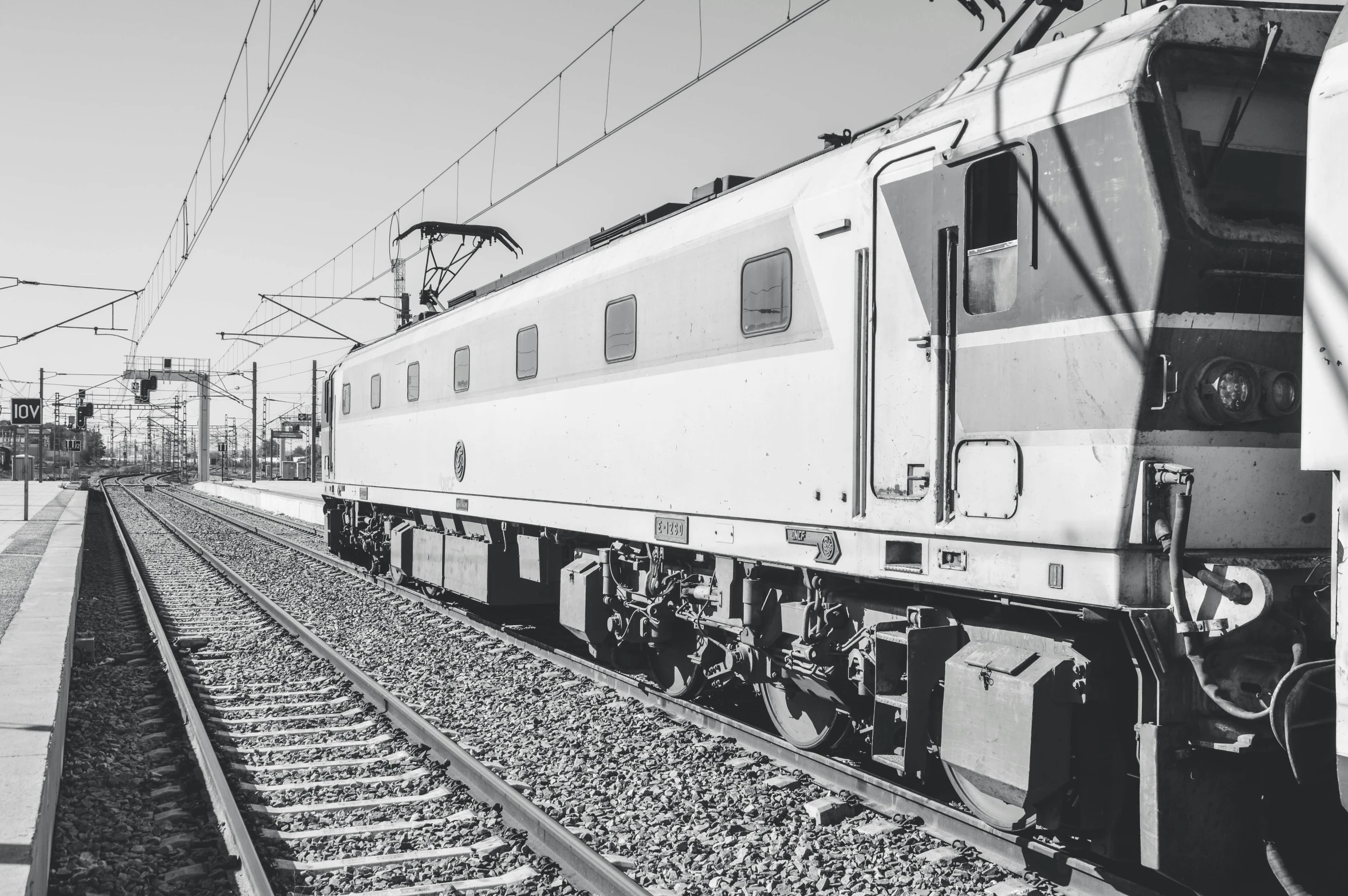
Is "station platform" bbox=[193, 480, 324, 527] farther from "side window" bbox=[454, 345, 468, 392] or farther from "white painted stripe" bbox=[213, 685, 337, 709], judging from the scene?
"white painted stripe" bbox=[213, 685, 337, 709]

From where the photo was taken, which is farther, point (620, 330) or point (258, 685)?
point (258, 685)

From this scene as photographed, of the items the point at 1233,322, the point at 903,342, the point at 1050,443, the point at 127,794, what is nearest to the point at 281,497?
the point at 127,794

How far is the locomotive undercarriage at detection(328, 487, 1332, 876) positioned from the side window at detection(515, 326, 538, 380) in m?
3.36

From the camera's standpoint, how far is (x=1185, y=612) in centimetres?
457

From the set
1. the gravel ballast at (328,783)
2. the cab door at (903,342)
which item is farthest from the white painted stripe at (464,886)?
the cab door at (903,342)

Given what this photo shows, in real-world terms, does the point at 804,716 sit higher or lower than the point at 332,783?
higher

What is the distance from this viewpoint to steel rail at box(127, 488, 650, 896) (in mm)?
5379

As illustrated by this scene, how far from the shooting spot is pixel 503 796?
6.53 m

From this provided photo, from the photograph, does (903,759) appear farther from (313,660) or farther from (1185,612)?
(313,660)

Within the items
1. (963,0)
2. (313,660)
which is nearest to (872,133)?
(963,0)

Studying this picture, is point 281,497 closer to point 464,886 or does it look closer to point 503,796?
point 503,796

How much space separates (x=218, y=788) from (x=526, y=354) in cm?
531

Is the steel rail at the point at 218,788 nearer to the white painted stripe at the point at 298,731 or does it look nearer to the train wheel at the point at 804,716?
the white painted stripe at the point at 298,731

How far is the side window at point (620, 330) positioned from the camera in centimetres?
893
